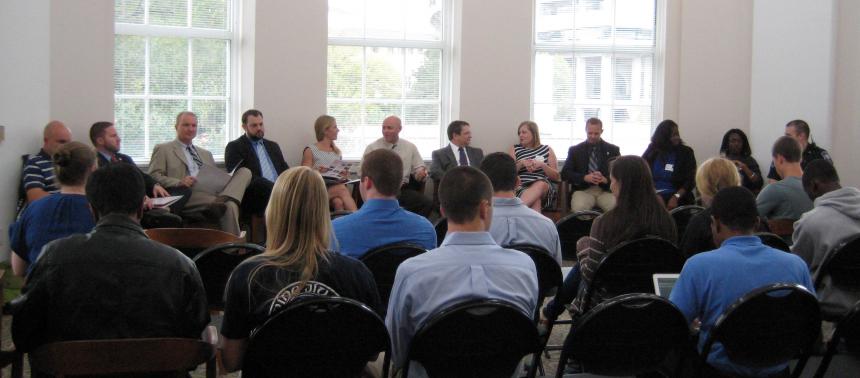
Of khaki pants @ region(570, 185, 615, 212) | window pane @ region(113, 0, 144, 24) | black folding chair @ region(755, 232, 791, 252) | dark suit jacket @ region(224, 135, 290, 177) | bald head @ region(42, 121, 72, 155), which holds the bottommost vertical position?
khaki pants @ region(570, 185, 615, 212)

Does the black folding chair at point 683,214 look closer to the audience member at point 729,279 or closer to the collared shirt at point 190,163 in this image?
the audience member at point 729,279

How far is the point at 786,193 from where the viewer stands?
5223 millimetres

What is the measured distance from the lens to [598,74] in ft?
31.2

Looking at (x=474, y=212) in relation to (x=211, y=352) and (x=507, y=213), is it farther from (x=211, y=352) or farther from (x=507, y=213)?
(x=507, y=213)

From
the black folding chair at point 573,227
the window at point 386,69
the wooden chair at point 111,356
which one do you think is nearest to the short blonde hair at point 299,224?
the wooden chair at point 111,356

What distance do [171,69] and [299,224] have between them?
596 cm

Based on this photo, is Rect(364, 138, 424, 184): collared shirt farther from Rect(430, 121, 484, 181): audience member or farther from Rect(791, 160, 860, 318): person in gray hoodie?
Rect(791, 160, 860, 318): person in gray hoodie

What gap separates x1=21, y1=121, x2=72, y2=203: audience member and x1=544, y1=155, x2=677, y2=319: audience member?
409cm

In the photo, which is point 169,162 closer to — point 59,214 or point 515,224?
point 59,214

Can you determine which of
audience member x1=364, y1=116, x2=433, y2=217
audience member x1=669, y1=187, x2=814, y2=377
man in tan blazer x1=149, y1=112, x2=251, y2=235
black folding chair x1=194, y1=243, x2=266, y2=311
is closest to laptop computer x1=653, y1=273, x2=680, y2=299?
audience member x1=669, y1=187, x2=814, y2=377

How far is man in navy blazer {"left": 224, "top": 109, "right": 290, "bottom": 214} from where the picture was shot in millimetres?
7543

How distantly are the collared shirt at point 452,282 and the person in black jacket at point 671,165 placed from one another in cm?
589

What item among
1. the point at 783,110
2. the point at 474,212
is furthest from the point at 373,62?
the point at 474,212

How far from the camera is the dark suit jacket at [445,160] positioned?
8422mm
